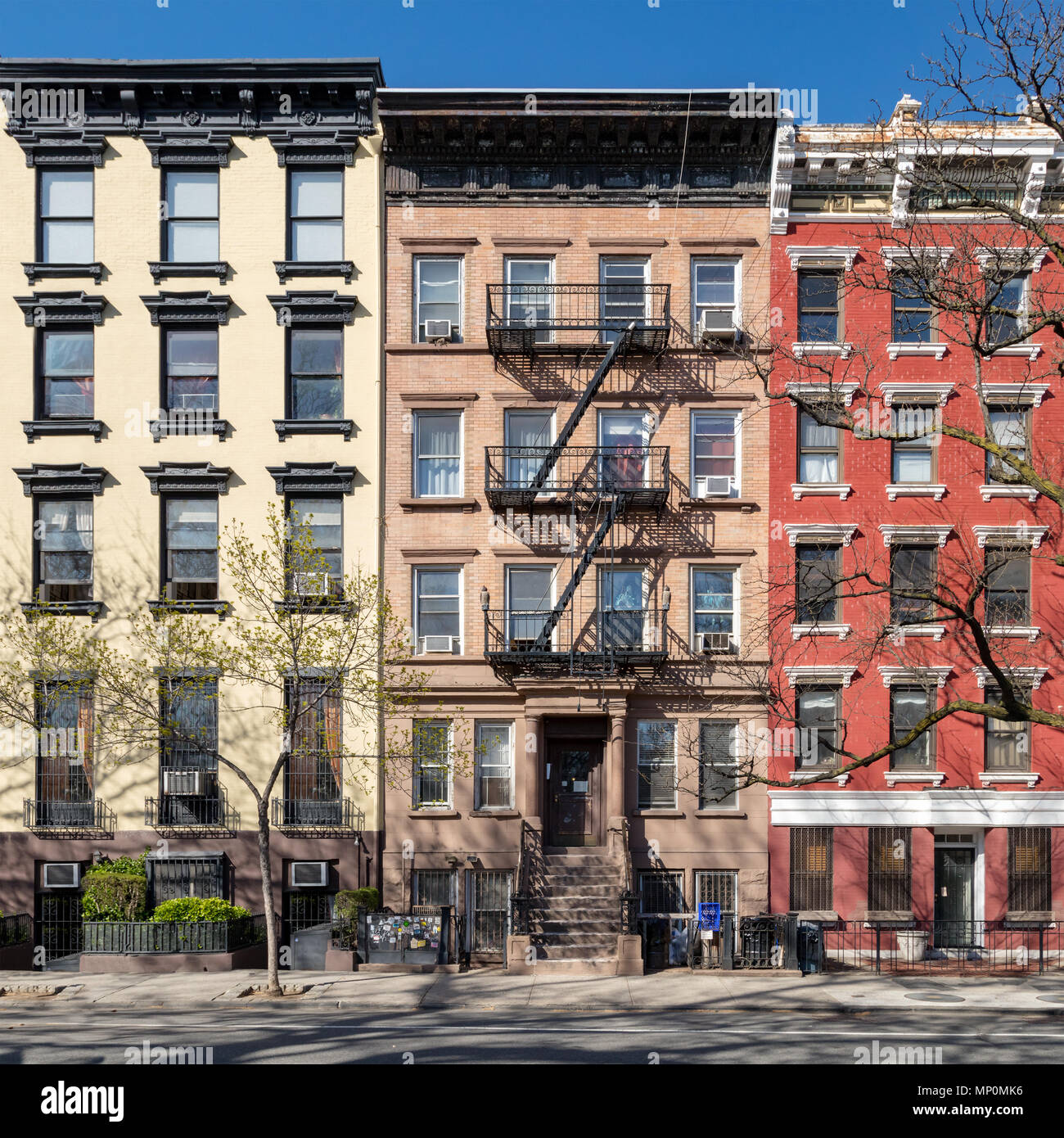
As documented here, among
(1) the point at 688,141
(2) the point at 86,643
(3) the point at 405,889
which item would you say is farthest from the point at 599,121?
(3) the point at 405,889

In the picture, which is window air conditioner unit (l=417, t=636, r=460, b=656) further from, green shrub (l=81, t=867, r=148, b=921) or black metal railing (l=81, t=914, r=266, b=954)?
green shrub (l=81, t=867, r=148, b=921)

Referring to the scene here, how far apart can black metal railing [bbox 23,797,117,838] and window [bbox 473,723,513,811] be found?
7910mm

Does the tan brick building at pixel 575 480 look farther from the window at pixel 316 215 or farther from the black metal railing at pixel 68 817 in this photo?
the black metal railing at pixel 68 817

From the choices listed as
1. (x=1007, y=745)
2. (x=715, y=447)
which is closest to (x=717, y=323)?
(x=715, y=447)

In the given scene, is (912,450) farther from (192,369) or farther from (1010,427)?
(192,369)

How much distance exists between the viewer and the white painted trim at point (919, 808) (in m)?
23.1

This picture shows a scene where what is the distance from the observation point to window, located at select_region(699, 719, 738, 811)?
23.3 metres

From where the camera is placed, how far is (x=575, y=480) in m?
23.3

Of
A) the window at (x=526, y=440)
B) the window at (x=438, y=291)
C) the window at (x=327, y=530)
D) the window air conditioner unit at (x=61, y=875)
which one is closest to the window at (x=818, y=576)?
the window at (x=526, y=440)

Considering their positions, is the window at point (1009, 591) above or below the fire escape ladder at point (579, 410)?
below

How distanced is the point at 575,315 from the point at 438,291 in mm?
3158

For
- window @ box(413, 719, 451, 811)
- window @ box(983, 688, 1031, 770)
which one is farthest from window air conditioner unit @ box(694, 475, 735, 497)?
window @ box(413, 719, 451, 811)

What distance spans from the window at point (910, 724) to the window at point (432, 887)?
990 centimetres

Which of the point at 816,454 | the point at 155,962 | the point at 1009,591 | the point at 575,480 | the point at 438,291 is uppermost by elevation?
the point at 438,291
